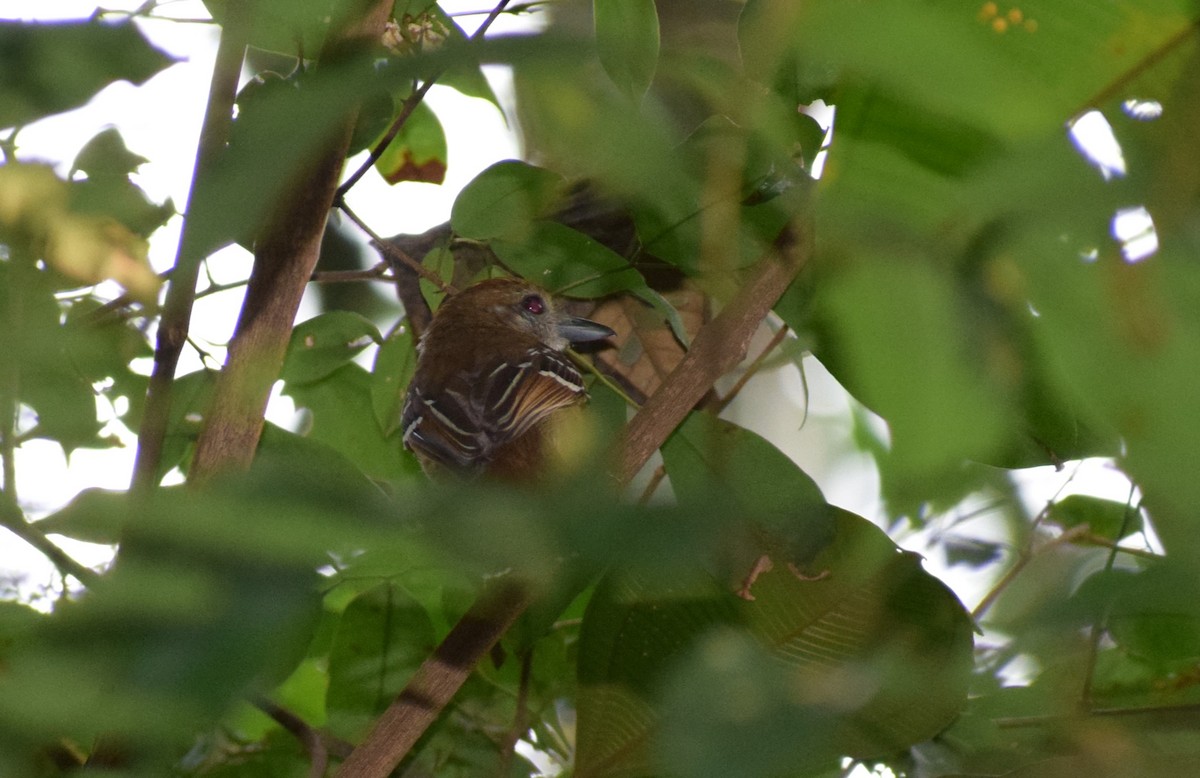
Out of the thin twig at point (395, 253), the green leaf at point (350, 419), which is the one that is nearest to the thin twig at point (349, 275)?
the thin twig at point (395, 253)

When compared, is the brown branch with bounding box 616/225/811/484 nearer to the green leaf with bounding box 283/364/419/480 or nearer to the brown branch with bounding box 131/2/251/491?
the brown branch with bounding box 131/2/251/491

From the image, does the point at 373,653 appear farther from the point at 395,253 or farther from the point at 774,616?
the point at 774,616

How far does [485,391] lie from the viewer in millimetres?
2936

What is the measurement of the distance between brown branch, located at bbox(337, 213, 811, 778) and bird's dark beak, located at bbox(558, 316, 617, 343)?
3.78 ft

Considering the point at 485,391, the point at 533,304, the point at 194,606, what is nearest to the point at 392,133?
the point at 194,606

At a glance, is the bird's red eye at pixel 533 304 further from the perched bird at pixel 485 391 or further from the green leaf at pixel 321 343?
the green leaf at pixel 321 343

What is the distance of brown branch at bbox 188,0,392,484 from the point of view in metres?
1.35

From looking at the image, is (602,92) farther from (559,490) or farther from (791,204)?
(791,204)

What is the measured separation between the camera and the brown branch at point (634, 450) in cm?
124

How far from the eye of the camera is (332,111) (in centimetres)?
43

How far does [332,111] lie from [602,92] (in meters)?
0.15

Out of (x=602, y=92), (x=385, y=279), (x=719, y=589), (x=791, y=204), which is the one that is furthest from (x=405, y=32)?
(x=602, y=92)

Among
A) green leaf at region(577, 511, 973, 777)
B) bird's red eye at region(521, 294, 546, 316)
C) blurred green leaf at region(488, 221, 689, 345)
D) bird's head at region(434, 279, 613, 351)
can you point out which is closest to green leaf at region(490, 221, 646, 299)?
blurred green leaf at region(488, 221, 689, 345)

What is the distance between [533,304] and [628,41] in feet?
8.00
